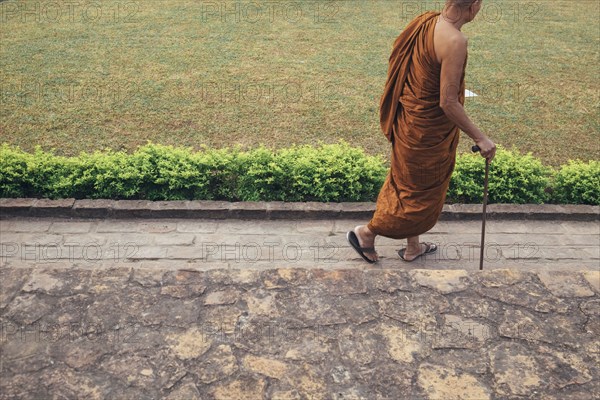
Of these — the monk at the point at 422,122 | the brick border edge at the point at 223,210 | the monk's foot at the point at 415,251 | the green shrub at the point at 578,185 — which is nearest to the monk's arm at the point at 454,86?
the monk at the point at 422,122

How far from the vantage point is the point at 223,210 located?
522 cm

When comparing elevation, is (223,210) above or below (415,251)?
above

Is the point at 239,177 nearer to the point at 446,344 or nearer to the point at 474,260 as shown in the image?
the point at 474,260

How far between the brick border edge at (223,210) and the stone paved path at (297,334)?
1.49 meters

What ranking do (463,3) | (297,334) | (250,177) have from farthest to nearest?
(250,177) < (463,3) < (297,334)

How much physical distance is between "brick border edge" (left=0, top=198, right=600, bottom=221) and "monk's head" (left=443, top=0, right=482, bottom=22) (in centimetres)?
201

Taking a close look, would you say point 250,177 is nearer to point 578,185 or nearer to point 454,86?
point 454,86

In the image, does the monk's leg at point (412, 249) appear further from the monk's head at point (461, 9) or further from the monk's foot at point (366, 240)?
the monk's head at point (461, 9)

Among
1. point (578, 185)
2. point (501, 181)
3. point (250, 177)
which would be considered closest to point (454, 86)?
point (501, 181)

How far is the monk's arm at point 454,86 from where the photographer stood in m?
3.77

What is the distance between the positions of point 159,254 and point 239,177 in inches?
46.1

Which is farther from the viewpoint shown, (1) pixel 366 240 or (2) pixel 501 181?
(2) pixel 501 181

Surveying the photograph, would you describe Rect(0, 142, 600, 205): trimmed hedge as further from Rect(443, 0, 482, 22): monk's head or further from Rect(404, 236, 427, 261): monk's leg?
Rect(443, 0, 482, 22): monk's head

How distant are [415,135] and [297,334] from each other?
1763mm
